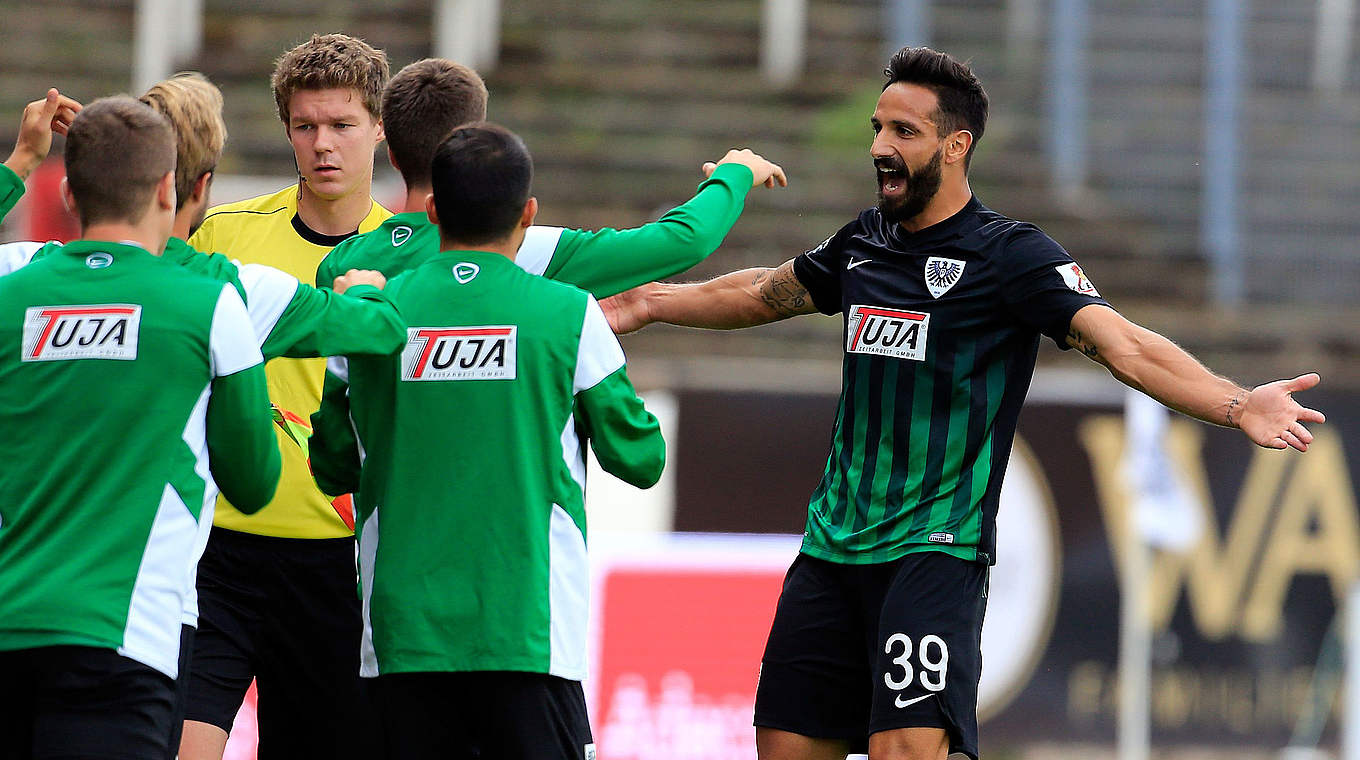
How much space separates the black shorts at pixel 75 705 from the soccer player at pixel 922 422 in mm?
1901

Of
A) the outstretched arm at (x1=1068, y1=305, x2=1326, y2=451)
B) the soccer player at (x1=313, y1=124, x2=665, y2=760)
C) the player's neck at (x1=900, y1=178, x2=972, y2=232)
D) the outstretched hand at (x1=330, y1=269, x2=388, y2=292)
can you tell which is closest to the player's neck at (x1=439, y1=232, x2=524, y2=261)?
the soccer player at (x1=313, y1=124, x2=665, y2=760)

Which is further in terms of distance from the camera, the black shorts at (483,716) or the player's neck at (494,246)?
the player's neck at (494,246)

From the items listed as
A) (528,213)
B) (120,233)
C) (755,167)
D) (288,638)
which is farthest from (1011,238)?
(120,233)

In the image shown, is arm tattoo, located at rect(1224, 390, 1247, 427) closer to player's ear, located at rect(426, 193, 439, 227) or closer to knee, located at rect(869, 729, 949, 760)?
knee, located at rect(869, 729, 949, 760)

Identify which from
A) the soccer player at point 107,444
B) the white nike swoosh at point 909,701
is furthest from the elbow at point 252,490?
the white nike swoosh at point 909,701

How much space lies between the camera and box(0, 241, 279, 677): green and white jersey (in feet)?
11.6

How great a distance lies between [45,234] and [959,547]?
735 cm

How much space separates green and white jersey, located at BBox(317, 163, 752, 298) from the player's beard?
727 mm

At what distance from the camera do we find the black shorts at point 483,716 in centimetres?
384

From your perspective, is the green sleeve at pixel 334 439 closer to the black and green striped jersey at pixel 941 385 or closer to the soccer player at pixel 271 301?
the soccer player at pixel 271 301

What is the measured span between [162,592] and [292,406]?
47.5 inches

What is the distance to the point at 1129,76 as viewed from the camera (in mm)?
12203

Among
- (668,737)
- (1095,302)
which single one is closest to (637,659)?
(668,737)

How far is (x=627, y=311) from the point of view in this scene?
17.3 ft
